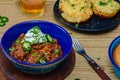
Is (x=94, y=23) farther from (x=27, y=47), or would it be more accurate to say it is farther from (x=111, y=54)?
(x=27, y=47)

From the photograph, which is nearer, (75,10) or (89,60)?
(89,60)

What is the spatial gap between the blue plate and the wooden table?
0.09ft

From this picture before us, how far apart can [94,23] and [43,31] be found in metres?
0.28

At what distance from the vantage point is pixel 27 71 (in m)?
1.06

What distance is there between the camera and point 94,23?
1.38 m

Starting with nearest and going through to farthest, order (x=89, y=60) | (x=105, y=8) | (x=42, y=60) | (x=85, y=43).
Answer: (x=42, y=60) → (x=89, y=60) → (x=85, y=43) → (x=105, y=8)

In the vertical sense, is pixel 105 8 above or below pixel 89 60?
above

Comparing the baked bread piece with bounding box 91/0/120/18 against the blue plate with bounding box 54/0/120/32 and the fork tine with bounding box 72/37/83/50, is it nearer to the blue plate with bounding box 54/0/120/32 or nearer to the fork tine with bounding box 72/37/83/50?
the blue plate with bounding box 54/0/120/32

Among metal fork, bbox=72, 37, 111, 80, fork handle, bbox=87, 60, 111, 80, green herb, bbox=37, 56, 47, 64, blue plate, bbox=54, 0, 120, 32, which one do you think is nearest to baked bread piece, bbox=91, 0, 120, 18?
blue plate, bbox=54, 0, 120, 32

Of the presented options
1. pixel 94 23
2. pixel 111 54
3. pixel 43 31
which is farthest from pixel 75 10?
pixel 111 54

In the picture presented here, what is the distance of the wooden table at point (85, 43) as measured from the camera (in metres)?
1.15

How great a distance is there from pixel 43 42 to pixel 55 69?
0.11m

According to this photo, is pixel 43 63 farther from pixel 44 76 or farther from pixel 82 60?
pixel 82 60

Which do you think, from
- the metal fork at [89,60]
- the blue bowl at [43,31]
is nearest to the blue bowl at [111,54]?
the metal fork at [89,60]
